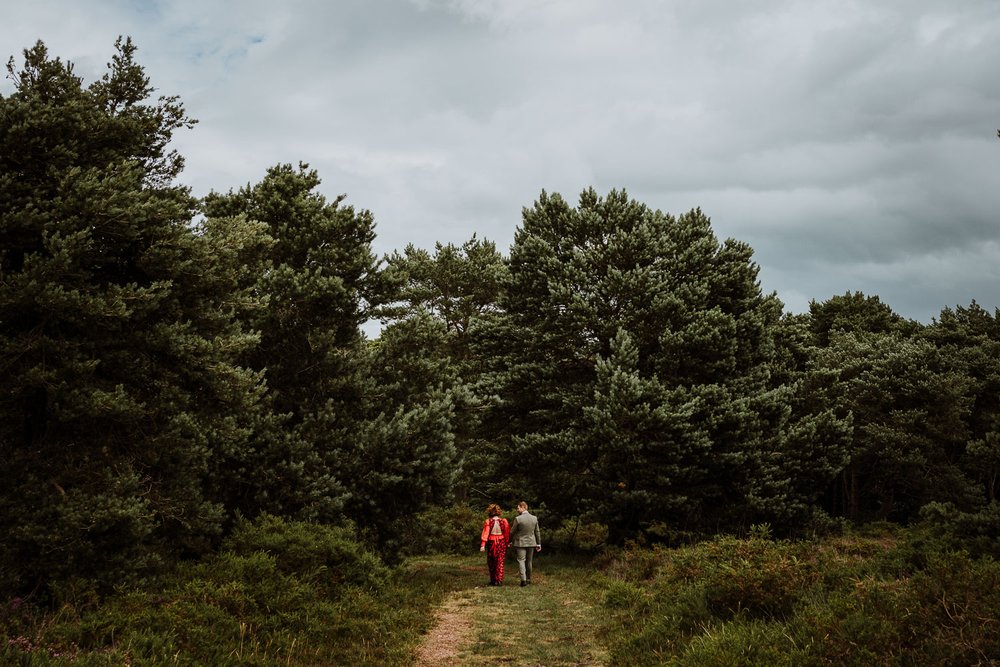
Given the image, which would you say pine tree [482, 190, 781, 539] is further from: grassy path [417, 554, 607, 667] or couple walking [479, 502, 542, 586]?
grassy path [417, 554, 607, 667]

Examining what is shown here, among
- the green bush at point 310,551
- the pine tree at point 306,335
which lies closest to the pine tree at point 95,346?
the green bush at point 310,551

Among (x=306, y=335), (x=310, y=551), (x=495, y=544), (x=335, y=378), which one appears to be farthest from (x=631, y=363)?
(x=310, y=551)

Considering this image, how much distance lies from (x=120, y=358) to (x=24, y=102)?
3884mm

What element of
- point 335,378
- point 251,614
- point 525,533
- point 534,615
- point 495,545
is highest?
point 335,378

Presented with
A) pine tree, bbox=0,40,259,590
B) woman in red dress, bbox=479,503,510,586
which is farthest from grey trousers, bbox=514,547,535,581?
pine tree, bbox=0,40,259,590

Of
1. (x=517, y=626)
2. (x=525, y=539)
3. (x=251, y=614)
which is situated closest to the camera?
(x=251, y=614)

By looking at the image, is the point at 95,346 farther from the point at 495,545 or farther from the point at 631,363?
the point at 631,363

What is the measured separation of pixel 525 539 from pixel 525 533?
0.51 feet

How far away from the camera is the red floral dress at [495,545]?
1564 cm

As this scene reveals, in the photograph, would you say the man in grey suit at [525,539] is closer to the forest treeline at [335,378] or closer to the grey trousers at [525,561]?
the grey trousers at [525,561]

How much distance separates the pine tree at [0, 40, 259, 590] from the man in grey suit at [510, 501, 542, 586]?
755 centimetres

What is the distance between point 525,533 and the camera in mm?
16188

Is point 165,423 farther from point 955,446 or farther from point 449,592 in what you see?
point 955,446

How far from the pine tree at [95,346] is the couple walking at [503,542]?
22.1ft
